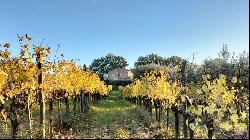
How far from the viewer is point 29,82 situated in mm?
14977

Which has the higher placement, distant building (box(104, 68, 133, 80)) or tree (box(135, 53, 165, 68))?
tree (box(135, 53, 165, 68))

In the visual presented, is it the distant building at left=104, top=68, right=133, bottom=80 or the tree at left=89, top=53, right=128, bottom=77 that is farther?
the tree at left=89, top=53, right=128, bottom=77

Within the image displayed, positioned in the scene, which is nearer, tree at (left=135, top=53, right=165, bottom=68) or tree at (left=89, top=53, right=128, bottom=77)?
tree at (left=135, top=53, right=165, bottom=68)

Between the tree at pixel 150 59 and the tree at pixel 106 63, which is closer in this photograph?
the tree at pixel 150 59

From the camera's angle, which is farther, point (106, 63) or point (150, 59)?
point (106, 63)

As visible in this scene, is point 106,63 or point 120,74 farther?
point 106,63

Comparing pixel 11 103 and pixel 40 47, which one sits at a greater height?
pixel 40 47

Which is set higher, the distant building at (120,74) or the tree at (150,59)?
the tree at (150,59)

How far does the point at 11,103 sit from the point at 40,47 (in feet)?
8.88

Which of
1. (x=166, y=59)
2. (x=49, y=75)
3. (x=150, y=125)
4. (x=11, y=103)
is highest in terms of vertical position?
(x=166, y=59)

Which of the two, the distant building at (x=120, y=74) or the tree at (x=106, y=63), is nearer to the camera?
the distant building at (x=120, y=74)

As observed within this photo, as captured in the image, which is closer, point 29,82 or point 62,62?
point 29,82

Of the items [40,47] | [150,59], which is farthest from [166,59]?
[40,47]

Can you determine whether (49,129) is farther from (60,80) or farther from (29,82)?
(60,80)
